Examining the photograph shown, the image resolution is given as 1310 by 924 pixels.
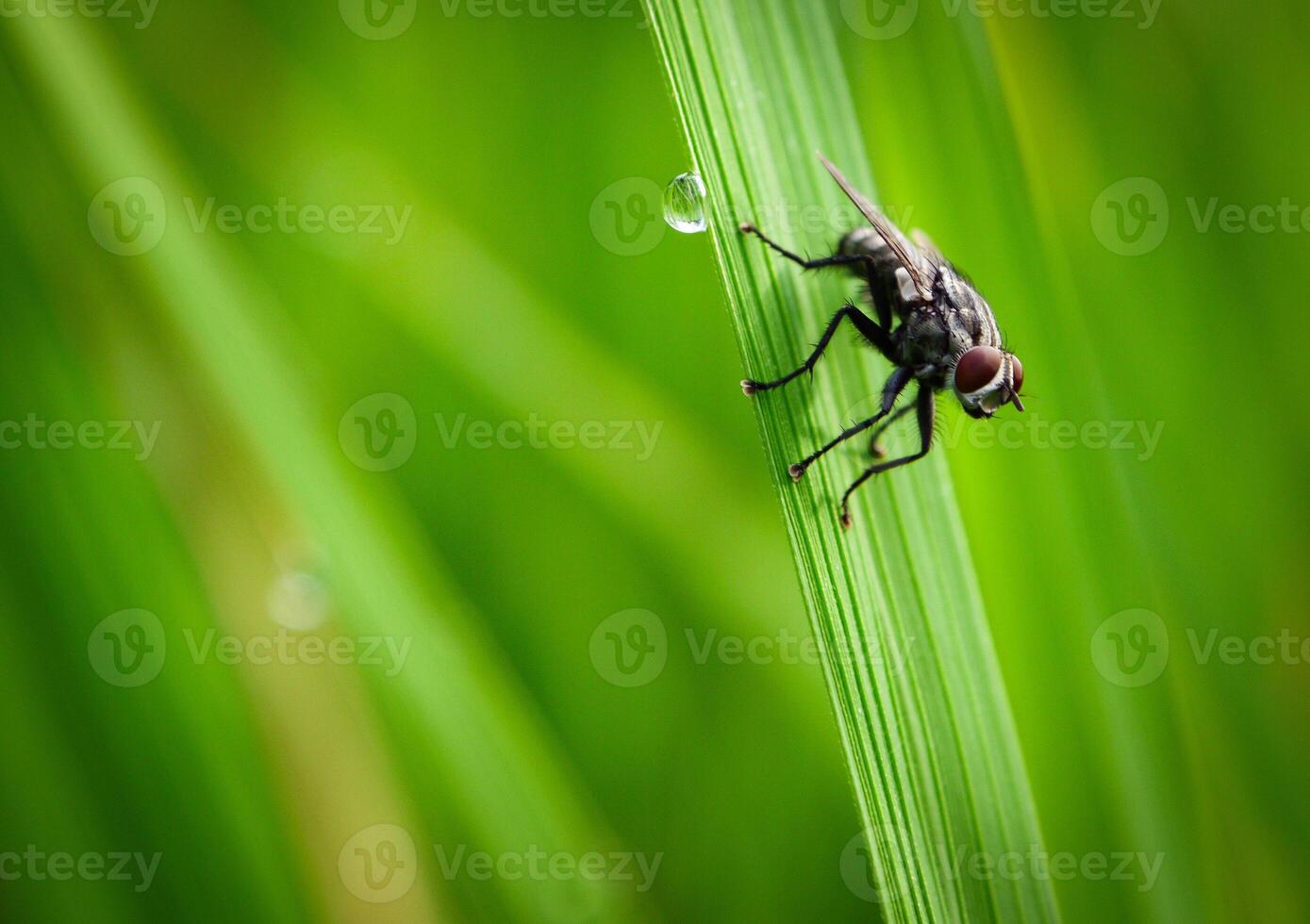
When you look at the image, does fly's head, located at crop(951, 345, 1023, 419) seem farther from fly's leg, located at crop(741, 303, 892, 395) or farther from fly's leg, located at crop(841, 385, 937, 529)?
fly's leg, located at crop(741, 303, 892, 395)

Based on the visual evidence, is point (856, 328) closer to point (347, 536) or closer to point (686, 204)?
point (686, 204)

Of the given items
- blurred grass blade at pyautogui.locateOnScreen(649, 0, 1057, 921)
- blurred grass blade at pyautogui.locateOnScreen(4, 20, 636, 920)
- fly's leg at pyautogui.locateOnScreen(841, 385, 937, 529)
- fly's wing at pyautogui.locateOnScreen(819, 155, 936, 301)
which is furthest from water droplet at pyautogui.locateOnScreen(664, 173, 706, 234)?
blurred grass blade at pyautogui.locateOnScreen(4, 20, 636, 920)

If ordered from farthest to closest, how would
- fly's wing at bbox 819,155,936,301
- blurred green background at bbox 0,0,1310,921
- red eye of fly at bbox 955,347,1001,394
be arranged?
red eye of fly at bbox 955,347,1001,394, fly's wing at bbox 819,155,936,301, blurred green background at bbox 0,0,1310,921

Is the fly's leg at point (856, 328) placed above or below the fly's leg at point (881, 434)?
above

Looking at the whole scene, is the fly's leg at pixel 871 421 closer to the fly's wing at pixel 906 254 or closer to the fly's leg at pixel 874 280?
the fly's leg at pixel 874 280

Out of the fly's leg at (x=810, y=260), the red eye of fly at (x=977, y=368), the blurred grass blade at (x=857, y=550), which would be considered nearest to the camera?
the blurred grass blade at (x=857, y=550)

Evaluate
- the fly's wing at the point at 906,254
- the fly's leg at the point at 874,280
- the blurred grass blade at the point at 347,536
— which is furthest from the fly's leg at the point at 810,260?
the blurred grass blade at the point at 347,536

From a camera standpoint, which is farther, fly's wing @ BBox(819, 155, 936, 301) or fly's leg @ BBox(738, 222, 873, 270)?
fly's wing @ BBox(819, 155, 936, 301)

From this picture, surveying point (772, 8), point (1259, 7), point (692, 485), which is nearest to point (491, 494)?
point (692, 485)
